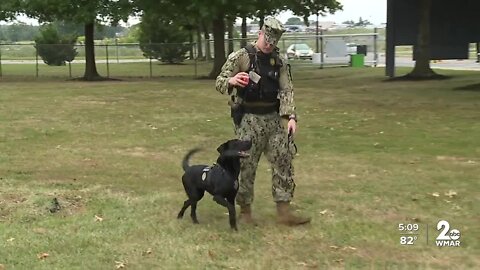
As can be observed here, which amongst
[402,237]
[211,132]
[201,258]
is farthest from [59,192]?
[211,132]

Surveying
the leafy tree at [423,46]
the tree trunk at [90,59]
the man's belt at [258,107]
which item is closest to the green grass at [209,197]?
the man's belt at [258,107]

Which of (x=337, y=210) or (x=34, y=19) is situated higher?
(x=34, y=19)

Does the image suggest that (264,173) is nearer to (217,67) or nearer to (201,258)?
(201,258)

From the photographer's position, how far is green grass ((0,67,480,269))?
16.3 feet

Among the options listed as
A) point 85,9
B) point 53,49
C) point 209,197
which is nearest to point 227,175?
point 209,197

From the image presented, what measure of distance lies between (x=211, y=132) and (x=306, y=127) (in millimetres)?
1865

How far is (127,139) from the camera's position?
36.1 feet

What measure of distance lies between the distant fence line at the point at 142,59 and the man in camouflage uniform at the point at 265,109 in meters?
20.8

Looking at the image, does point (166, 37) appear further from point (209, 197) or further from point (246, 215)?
point (246, 215)

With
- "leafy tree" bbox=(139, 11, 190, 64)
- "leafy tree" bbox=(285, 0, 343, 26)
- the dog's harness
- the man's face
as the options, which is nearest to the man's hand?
the man's face

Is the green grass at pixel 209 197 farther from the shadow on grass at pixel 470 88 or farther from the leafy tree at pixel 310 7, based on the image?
the leafy tree at pixel 310 7

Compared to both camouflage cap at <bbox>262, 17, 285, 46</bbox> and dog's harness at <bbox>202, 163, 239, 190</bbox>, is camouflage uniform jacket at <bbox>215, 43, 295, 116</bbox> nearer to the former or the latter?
camouflage cap at <bbox>262, 17, 285, 46</bbox>

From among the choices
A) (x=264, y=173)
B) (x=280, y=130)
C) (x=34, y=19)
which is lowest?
(x=264, y=173)

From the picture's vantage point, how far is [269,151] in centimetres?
572
